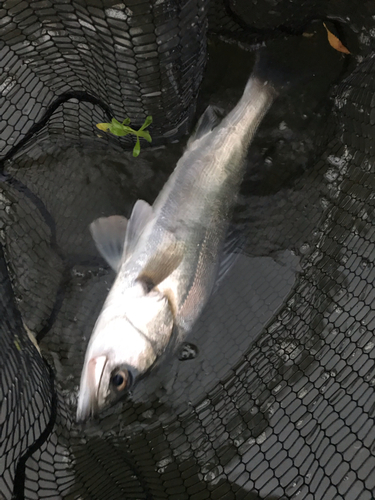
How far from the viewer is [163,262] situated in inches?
97.6

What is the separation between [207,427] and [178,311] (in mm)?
738

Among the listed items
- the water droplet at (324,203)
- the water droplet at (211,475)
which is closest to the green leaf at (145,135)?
the water droplet at (324,203)

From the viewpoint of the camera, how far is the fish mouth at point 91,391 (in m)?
2.05

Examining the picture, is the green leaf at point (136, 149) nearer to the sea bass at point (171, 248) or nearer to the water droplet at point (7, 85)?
the sea bass at point (171, 248)

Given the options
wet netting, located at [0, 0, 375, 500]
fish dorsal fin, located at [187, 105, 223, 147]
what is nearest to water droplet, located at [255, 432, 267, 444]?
wet netting, located at [0, 0, 375, 500]

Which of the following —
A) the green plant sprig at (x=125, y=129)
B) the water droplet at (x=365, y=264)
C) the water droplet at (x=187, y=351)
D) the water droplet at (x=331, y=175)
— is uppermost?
the green plant sprig at (x=125, y=129)

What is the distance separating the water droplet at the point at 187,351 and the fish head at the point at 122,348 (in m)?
0.42

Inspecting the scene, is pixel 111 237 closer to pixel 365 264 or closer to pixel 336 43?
pixel 365 264

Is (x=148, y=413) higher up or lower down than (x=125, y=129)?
lower down

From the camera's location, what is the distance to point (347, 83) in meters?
3.00

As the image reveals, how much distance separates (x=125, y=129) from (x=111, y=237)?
0.61 metres

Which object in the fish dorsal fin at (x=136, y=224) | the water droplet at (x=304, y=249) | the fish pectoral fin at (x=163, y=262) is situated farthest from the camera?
the water droplet at (x=304, y=249)

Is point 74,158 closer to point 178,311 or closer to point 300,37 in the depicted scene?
point 178,311

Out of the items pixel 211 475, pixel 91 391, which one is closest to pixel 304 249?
pixel 211 475
